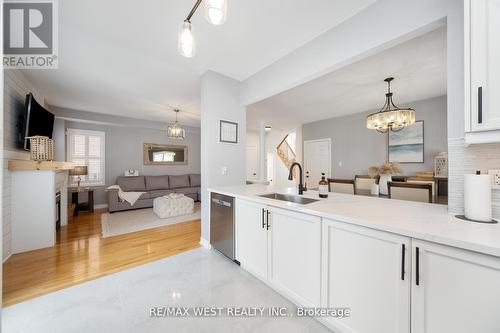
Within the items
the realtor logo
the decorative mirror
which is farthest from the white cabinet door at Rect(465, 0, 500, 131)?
the decorative mirror

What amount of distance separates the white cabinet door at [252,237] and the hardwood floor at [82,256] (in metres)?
1.00

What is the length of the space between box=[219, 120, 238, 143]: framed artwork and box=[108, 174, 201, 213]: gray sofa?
339 cm

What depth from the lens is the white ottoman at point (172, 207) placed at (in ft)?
13.3

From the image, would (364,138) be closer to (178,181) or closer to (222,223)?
(222,223)

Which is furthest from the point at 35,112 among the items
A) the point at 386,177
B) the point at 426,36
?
the point at 386,177

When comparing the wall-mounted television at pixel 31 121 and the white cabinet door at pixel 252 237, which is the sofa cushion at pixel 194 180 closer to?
the wall-mounted television at pixel 31 121

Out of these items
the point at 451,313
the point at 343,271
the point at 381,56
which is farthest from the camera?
the point at 381,56

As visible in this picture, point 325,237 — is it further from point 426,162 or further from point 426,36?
point 426,162

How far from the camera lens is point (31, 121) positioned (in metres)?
2.58

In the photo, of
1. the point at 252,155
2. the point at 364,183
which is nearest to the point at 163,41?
the point at 364,183

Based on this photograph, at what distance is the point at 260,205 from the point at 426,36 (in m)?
2.44

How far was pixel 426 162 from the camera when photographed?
3.92 m

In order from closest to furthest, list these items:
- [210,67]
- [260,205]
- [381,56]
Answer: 1. [260,205]
2. [381,56]
3. [210,67]

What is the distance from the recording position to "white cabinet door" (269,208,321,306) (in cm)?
137
